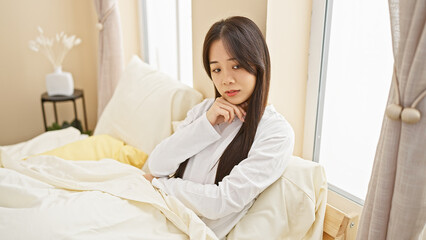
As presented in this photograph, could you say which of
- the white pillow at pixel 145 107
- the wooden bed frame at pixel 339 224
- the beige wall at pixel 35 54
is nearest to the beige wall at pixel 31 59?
the beige wall at pixel 35 54

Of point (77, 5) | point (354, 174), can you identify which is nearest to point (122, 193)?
point (354, 174)

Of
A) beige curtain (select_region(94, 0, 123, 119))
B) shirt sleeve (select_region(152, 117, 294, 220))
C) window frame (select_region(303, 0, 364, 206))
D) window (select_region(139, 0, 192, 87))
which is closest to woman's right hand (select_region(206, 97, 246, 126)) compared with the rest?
shirt sleeve (select_region(152, 117, 294, 220))

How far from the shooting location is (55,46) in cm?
293

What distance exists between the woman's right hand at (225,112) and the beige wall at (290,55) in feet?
1.03

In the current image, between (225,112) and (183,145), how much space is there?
0.64 ft

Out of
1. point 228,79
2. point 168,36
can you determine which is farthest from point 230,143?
point 168,36

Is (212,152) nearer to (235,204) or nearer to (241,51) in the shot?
(235,204)

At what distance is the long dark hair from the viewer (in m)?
1.04

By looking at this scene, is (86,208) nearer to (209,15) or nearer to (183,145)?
(183,145)

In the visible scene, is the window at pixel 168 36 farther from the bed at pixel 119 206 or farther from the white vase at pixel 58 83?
the bed at pixel 119 206

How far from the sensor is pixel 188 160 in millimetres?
1228

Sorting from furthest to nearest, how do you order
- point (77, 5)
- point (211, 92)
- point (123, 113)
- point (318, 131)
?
point (77, 5)
point (123, 113)
point (211, 92)
point (318, 131)

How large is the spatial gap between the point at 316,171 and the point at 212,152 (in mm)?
351

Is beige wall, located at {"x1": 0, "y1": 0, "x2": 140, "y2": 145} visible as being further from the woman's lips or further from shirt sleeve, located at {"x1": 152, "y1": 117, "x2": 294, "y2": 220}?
shirt sleeve, located at {"x1": 152, "y1": 117, "x2": 294, "y2": 220}
